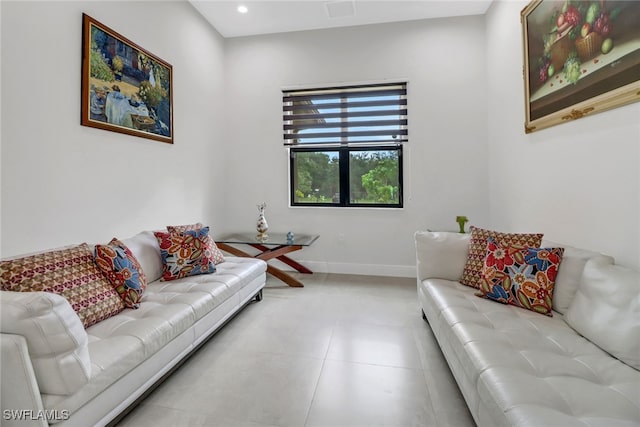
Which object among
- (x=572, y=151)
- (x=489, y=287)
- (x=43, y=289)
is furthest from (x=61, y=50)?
(x=572, y=151)

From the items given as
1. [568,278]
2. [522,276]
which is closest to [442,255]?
[522,276]

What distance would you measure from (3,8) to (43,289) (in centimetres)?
157

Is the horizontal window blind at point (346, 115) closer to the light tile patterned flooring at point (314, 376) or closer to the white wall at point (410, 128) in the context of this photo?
the white wall at point (410, 128)

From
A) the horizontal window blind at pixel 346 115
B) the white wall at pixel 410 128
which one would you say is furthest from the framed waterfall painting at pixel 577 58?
the horizontal window blind at pixel 346 115

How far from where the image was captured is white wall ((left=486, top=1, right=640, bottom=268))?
1664 millimetres

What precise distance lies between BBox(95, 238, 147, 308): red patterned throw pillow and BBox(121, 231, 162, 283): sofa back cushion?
1.03 feet

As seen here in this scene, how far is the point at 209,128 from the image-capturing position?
3762 mm

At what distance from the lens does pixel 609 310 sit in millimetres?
1385

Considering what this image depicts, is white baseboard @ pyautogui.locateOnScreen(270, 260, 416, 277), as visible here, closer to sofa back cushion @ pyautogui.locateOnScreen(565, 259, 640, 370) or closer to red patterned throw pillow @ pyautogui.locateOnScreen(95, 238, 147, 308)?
sofa back cushion @ pyautogui.locateOnScreen(565, 259, 640, 370)

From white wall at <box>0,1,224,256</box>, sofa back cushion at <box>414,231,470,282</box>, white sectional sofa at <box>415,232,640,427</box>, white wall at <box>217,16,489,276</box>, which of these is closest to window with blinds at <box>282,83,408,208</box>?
white wall at <box>217,16,489,276</box>

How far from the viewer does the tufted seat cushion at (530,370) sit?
0.99 metres

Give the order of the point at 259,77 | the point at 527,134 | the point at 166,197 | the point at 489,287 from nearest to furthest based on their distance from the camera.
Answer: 1. the point at 489,287
2. the point at 527,134
3. the point at 166,197
4. the point at 259,77

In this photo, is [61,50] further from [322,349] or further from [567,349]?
[567,349]

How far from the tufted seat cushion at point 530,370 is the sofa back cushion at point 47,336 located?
61.3 inches
